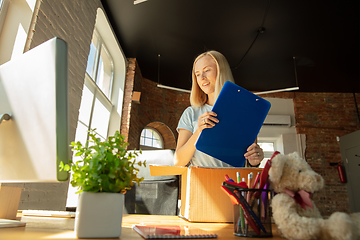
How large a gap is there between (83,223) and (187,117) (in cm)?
99

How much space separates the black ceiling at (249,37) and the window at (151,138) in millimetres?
1376

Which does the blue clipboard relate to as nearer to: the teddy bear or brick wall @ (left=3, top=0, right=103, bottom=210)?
the teddy bear

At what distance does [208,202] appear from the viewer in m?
0.83

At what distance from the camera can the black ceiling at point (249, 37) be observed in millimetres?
3980

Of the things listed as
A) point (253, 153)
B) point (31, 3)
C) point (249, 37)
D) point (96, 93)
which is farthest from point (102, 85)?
point (253, 153)

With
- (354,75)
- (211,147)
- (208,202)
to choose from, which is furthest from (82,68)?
(354,75)

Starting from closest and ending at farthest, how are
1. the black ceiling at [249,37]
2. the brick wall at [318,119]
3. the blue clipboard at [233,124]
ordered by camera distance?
the blue clipboard at [233,124] < the black ceiling at [249,37] < the brick wall at [318,119]

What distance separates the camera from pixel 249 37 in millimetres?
4660

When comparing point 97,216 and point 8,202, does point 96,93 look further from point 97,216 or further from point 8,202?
point 97,216

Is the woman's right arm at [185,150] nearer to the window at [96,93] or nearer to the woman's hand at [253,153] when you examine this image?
the woman's hand at [253,153]

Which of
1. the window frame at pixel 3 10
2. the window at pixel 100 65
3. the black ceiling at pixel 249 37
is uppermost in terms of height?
the black ceiling at pixel 249 37

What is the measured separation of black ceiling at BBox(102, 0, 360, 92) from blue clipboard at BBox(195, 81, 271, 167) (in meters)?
3.41

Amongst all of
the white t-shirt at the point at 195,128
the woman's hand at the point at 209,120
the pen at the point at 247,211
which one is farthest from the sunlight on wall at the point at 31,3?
Result: the pen at the point at 247,211

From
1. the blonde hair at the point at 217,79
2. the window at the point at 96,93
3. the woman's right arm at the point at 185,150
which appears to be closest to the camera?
the woman's right arm at the point at 185,150
